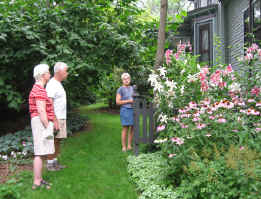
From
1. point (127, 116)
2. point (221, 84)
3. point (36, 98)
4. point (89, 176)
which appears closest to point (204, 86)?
point (221, 84)

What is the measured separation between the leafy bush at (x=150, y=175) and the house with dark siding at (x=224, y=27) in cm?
464

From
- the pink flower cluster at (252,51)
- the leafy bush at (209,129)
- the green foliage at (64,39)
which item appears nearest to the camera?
the leafy bush at (209,129)

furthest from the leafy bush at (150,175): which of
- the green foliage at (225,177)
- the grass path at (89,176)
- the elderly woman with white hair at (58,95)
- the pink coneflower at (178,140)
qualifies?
the elderly woman with white hair at (58,95)

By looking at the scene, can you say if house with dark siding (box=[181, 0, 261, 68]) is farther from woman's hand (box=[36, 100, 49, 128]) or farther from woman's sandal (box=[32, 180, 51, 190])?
woman's sandal (box=[32, 180, 51, 190])

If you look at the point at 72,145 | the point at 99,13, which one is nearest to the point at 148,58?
the point at 99,13

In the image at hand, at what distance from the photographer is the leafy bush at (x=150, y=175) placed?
9.41 ft

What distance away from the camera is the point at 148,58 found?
738 cm

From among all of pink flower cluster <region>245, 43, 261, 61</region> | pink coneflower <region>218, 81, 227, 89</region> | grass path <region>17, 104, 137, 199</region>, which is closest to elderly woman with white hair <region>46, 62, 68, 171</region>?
grass path <region>17, 104, 137, 199</region>

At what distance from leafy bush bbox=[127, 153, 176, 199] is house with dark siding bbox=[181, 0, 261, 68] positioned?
4.64 metres

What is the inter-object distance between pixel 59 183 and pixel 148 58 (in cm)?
481

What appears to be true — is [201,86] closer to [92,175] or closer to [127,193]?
[127,193]

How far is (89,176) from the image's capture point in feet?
12.1

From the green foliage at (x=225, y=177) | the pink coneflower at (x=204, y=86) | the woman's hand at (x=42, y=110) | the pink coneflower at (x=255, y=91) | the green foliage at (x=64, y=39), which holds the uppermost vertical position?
the green foliage at (x=64, y=39)

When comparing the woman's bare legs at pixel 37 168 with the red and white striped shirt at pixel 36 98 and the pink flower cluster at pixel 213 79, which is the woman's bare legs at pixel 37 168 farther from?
the pink flower cluster at pixel 213 79
